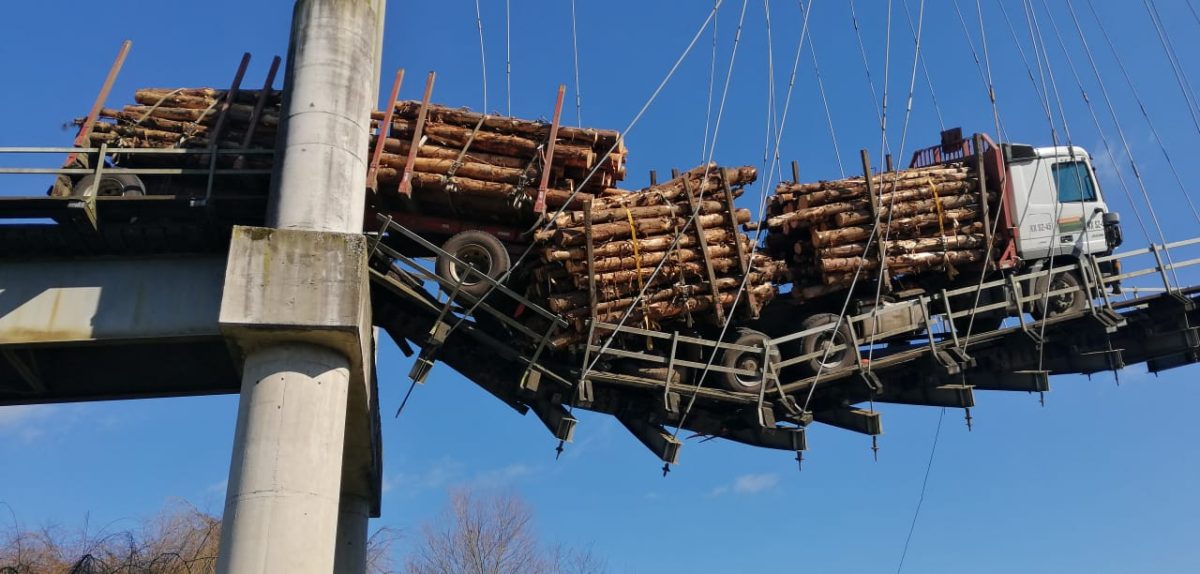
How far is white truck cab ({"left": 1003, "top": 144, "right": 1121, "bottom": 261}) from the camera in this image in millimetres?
17047

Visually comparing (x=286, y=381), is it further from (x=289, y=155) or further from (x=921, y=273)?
(x=921, y=273)

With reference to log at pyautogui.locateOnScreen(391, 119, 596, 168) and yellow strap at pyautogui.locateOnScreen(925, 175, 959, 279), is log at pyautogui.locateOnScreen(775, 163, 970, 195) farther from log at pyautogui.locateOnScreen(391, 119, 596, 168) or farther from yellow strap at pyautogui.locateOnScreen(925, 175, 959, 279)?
log at pyautogui.locateOnScreen(391, 119, 596, 168)

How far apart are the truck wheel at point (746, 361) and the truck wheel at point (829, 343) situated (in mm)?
616

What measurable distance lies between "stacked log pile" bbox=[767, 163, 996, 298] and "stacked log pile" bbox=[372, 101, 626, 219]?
3278 millimetres

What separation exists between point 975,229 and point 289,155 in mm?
10731

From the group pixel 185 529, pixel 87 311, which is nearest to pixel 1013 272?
pixel 87 311

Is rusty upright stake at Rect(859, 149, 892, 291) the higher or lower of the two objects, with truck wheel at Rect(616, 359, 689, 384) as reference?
higher

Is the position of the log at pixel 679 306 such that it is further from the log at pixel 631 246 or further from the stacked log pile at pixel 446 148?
the stacked log pile at pixel 446 148

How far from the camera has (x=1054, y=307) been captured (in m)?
17.0

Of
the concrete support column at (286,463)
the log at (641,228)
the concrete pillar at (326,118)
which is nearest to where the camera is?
the concrete support column at (286,463)

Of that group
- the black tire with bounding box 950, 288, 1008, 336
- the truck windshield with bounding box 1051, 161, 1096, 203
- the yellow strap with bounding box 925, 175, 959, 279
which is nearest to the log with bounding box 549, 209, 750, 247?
the yellow strap with bounding box 925, 175, 959, 279

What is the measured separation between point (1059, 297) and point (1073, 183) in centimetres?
208

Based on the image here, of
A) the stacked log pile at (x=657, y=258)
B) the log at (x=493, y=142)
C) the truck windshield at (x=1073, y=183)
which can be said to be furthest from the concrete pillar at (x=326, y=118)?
the truck windshield at (x=1073, y=183)

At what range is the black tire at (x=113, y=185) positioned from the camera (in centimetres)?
1475
